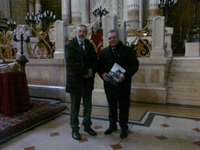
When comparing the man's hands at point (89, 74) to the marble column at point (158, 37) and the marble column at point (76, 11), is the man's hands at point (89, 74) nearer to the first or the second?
the marble column at point (158, 37)

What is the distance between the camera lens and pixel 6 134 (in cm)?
301

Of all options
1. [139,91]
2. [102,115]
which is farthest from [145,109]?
[102,115]

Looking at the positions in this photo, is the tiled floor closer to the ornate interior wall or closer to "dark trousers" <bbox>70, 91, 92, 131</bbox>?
"dark trousers" <bbox>70, 91, 92, 131</bbox>

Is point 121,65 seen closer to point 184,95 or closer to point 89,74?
point 89,74

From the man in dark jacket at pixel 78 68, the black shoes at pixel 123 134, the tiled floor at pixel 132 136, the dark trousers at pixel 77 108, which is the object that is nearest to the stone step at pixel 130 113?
the tiled floor at pixel 132 136

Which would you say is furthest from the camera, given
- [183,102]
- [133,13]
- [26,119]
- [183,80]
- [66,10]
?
[66,10]

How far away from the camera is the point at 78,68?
281cm

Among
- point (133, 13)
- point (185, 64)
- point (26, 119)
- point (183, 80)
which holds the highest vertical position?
point (133, 13)

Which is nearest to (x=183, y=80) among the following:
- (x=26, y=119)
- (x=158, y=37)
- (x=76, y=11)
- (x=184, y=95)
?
(x=184, y=95)

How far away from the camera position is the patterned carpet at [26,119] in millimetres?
3088

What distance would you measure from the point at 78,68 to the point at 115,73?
562 mm

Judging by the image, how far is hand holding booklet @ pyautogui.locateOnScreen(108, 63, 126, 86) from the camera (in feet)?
9.17

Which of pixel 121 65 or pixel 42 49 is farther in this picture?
pixel 42 49

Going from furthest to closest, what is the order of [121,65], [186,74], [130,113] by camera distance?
[186,74] → [130,113] → [121,65]
